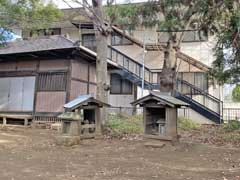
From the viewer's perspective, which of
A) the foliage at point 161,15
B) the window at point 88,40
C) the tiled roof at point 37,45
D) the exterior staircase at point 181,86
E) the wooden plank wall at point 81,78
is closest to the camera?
the foliage at point 161,15

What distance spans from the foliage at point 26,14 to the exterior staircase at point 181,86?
5885mm

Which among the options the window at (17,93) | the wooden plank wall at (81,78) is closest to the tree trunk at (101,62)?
the wooden plank wall at (81,78)

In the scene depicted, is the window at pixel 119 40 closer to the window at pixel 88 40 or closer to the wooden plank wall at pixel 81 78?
the window at pixel 88 40

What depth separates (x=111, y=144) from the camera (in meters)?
12.2

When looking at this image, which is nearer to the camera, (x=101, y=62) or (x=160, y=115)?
(x=160, y=115)

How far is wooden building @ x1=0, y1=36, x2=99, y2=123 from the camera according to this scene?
1905cm

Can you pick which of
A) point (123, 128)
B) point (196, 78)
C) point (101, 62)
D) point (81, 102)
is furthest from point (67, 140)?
point (196, 78)

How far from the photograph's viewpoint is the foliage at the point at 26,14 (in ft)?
54.2

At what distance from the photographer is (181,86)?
2428 centimetres

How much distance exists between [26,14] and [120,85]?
9869mm

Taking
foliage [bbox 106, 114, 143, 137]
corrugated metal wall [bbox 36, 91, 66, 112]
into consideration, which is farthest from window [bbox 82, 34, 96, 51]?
foliage [bbox 106, 114, 143, 137]

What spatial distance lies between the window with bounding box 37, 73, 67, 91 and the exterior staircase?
A: 15.8 ft

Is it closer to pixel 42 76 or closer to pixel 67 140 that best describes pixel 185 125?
pixel 42 76

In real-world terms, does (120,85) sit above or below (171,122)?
above
